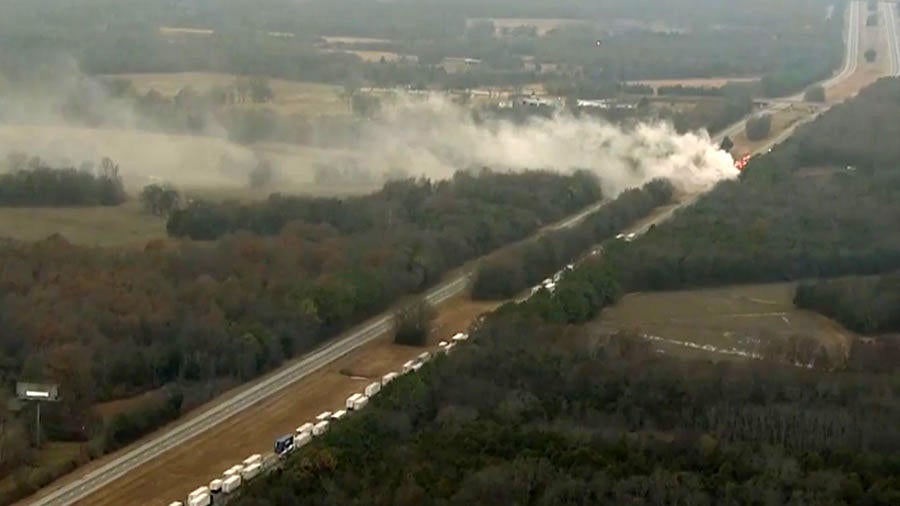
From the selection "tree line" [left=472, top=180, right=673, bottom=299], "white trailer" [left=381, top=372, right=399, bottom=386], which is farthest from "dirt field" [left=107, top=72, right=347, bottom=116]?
"white trailer" [left=381, top=372, right=399, bottom=386]

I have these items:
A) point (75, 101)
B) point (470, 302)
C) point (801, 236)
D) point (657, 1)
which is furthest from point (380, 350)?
point (657, 1)

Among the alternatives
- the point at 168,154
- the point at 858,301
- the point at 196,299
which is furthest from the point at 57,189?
the point at 858,301

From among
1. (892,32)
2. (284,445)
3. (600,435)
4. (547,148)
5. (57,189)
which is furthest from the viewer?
(892,32)

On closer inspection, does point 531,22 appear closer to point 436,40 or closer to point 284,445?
point 436,40

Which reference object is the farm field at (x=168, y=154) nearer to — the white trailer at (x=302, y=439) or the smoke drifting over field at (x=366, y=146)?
the smoke drifting over field at (x=366, y=146)

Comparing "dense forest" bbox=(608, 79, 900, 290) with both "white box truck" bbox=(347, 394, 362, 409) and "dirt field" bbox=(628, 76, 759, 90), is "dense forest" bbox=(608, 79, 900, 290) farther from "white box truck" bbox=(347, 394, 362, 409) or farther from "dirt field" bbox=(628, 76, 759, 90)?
"dirt field" bbox=(628, 76, 759, 90)

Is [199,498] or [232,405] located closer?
[199,498]

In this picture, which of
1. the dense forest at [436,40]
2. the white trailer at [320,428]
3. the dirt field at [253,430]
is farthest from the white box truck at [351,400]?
the dense forest at [436,40]
